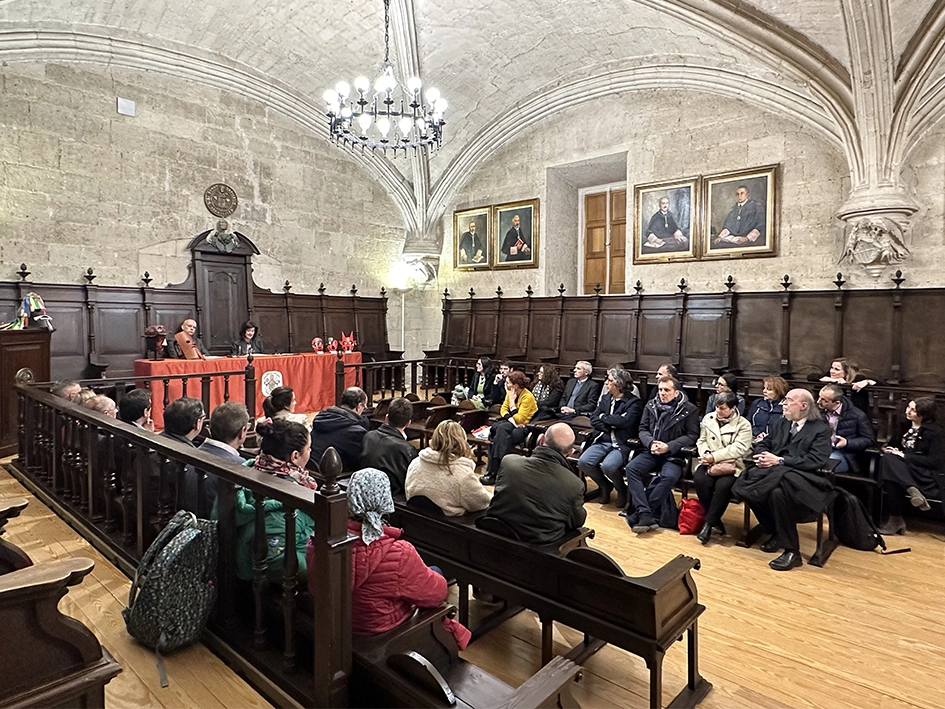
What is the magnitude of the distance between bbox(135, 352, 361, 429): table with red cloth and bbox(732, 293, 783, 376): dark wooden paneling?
578 cm

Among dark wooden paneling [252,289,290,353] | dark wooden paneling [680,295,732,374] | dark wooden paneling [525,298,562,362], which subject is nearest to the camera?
dark wooden paneling [680,295,732,374]

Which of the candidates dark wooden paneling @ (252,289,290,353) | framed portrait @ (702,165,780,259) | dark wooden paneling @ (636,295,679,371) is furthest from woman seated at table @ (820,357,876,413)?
dark wooden paneling @ (252,289,290,353)

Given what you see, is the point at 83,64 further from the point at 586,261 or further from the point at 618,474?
the point at 618,474

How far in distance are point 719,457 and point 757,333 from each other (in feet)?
13.3

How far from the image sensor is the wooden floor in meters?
2.36

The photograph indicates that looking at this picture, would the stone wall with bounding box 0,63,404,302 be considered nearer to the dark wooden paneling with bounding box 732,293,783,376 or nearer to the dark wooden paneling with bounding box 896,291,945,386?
the dark wooden paneling with bounding box 732,293,783,376

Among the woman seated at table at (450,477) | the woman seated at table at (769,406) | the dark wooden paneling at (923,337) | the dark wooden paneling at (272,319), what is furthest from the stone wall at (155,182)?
the dark wooden paneling at (923,337)

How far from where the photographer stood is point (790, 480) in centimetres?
391

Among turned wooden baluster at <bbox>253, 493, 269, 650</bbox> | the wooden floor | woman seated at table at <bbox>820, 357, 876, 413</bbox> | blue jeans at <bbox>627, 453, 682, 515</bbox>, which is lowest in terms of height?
the wooden floor

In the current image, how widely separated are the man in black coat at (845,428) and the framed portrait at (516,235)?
610cm

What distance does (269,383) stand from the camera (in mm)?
8391

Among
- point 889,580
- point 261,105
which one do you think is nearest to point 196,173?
point 261,105

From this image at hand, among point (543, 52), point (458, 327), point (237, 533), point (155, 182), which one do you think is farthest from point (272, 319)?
point (237, 533)

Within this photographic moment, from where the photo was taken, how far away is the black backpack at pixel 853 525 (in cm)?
406
